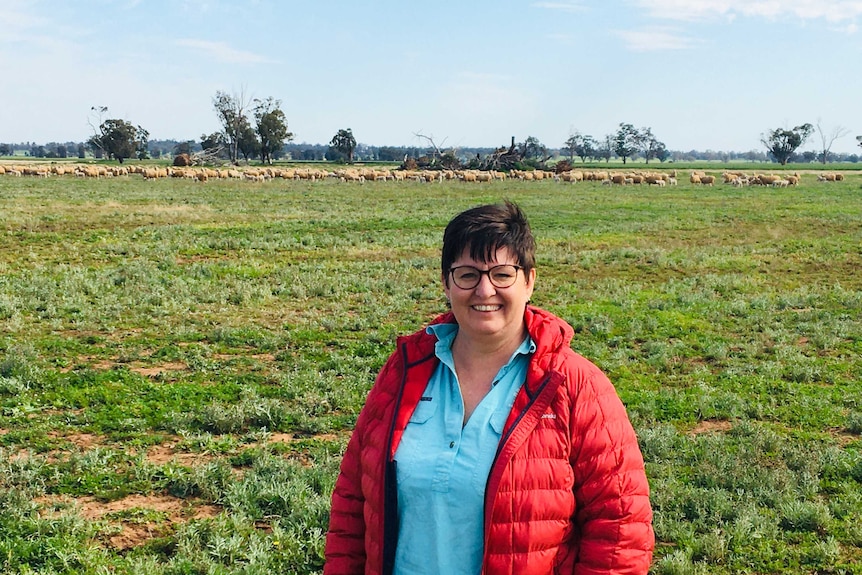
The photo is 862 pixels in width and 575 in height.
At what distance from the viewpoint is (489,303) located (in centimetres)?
281

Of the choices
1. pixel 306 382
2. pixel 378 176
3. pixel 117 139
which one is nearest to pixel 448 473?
pixel 306 382

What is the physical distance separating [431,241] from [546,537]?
20.1m

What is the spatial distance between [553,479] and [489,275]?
76 cm

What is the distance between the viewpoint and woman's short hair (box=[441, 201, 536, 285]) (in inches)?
110

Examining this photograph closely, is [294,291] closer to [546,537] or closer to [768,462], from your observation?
[768,462]

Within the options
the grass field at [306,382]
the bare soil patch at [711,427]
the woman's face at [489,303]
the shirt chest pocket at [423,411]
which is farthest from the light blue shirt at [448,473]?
the bare soil patch at [711,427]

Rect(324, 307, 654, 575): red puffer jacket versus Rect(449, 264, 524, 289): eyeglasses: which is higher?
Rect(449, 264, 524, 289): eyeglasses

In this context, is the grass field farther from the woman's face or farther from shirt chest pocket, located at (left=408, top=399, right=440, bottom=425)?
the woman's face

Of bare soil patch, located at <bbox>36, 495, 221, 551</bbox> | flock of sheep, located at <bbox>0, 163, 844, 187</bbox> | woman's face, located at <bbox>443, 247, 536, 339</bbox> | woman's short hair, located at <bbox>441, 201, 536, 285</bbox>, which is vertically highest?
flock of sheep, located at <bbox>0, 163, 844, 187</bbox>

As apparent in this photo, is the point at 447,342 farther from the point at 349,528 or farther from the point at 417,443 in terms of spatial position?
the point at 349,528

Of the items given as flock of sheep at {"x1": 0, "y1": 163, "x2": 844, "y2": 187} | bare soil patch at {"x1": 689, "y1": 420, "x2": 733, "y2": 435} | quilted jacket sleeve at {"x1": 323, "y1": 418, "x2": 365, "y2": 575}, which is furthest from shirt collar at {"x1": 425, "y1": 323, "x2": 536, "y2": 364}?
→ flock of sheep at {"x1": 0, "y1": 163, "x2": 844, "y2": 187}

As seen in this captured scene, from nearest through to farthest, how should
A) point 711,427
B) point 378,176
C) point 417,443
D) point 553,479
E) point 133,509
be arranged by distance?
point 553,479 → point 417,443 → point 133,509 → point 711,427 → point 378,176

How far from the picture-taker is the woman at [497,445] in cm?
263

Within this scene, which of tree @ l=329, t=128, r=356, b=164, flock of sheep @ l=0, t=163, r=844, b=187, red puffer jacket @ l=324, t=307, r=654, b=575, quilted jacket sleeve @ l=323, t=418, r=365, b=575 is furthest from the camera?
tree @ l=329, t=128, r=356, b=164
